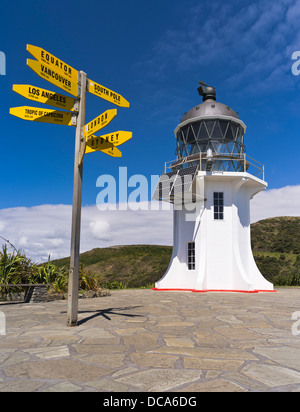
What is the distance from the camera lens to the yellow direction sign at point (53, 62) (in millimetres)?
5430

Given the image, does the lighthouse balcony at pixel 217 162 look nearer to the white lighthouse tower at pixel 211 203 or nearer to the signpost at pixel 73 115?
the white lighthouse tower at pixel 211 203

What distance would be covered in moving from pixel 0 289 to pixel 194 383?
8.58m

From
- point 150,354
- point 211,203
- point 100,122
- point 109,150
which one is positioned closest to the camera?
point 150,354

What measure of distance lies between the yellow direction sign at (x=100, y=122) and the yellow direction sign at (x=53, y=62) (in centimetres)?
95

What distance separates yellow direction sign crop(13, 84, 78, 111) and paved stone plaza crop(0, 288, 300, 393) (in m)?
4.04

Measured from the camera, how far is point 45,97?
5.96 metres

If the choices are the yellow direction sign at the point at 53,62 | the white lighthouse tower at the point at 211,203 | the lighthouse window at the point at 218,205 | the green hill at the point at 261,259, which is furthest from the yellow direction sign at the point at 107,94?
the green hill at the point at 261,259

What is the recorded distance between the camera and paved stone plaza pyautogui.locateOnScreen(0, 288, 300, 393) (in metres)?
2.97

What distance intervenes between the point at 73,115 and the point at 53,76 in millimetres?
823

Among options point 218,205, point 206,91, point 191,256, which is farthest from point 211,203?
point 206,91

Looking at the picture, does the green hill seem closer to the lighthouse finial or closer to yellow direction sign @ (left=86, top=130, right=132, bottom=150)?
the lighthouse finial

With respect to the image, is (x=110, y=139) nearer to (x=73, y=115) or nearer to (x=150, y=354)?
(x=73, y=115)

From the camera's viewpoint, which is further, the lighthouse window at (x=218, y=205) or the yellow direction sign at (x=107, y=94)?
the lighthouse window at (x=218, y=205)
